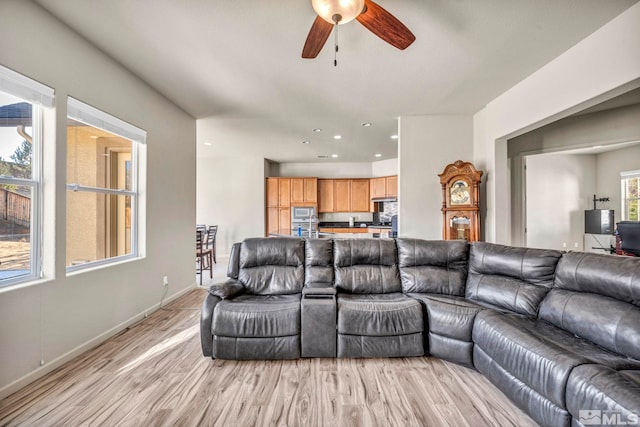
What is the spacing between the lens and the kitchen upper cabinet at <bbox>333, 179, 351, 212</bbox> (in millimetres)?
7797

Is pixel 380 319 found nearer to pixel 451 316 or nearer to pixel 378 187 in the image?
pixel 451 316

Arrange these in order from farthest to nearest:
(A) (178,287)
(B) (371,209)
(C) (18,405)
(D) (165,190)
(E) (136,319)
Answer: (B) (371,209) < (A) (178,287) < (D) (165,190) < (E) (136,319) < (C) (18,405)

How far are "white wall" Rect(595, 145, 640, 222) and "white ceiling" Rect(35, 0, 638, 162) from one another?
4.98m

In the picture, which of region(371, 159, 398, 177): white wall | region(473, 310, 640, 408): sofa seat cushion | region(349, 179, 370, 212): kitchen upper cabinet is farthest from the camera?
region(349, 179, 370, 212): kitchen upper cabinet

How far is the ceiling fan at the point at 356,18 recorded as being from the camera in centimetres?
165

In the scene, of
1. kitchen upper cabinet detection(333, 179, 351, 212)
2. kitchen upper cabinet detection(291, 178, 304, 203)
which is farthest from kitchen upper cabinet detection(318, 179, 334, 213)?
kitchen upper cabinet detection(291, 178, 304, 203)

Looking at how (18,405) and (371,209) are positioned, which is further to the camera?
(371,209)

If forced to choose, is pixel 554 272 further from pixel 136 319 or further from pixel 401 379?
pixel 136 319

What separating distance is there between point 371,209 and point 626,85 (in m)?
5.77

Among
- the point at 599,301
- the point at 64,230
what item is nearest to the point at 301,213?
the point at 64,230

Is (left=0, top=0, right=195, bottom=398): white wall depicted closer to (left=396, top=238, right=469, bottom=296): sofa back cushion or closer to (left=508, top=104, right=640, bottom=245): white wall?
(left=396, top=238, right=469, bottom=296): sofa back cushion

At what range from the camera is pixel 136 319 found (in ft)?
10.2

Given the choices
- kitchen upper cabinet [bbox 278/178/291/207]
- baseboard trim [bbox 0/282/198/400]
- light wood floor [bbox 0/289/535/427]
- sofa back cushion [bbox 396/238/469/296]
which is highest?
kitchen upper cabinet [bbox 278/178/291/207]

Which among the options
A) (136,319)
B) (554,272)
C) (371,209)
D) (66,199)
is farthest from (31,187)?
(371,209)
